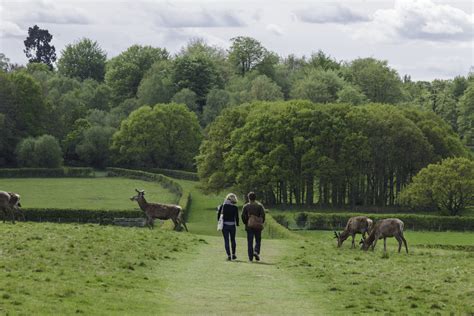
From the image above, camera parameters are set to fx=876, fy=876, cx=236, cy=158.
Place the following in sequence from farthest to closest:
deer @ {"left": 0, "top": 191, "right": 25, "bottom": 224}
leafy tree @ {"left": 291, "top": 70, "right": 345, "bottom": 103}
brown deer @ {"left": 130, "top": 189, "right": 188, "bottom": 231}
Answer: leafy tree @ {"left": 291, "top": 70, "right": 345, "bottom": 103} → brown deer @ {"left": 130, "top": 189, "right": 188, "bottom": 231} → deer @ {"left": 0, "top": 191, "right": 25, "bottom": 224}

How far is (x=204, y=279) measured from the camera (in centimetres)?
2422

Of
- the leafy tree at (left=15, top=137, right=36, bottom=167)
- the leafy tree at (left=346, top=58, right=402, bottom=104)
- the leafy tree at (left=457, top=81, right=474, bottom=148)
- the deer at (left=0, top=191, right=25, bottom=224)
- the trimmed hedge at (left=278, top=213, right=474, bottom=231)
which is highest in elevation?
the leafy tree at (left=346, top=58, right=402, bottom=104)

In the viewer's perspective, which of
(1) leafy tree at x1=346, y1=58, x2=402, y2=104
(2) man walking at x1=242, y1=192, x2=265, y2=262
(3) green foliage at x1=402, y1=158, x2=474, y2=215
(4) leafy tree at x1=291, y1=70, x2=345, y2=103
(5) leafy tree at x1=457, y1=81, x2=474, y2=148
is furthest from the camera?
(5) leafy tree at x1=457, y1=81, x2=474, y2=148

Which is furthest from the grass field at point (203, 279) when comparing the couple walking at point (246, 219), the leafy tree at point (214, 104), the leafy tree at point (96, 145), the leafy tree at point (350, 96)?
the leafy tree at point (214, 104)

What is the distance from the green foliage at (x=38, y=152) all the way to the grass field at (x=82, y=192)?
5934 mm

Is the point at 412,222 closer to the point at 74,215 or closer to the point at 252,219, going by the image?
the point at 74,215

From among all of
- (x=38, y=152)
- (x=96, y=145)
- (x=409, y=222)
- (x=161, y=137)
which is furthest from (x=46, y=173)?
(x=409, y=222)

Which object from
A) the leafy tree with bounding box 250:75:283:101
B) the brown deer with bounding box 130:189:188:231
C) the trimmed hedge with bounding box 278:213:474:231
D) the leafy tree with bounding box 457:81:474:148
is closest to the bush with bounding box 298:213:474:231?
the trimmed hedge with bounding box 278:213:474:231

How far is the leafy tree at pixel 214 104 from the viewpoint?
15050 centimetres

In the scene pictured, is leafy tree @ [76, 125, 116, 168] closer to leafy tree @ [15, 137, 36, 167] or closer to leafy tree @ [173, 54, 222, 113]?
leafy tree @ [15, 137, 36, 167]

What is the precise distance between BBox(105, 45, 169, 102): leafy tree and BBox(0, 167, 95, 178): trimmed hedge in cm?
4088

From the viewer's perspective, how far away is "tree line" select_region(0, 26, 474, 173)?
5369 inches

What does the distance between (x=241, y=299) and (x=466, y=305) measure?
17.3 feet

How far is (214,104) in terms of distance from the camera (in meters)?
152
